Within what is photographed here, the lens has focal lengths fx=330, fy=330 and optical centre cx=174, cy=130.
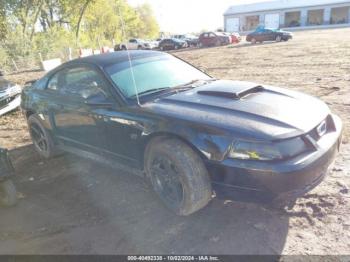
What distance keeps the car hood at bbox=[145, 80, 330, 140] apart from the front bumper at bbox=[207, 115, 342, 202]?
0.23m

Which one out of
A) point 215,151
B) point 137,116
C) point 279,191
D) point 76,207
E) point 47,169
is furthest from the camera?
point 47,169

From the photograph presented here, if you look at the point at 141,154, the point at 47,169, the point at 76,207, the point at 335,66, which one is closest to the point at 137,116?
the point at 141,154

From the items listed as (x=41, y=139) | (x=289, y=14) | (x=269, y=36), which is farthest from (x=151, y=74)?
(x=289, y=14)

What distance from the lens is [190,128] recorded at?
9.85 feet

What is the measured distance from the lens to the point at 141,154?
349 cm

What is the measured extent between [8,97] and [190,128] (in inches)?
241

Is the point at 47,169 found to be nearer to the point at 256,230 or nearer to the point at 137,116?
the point at 137,116

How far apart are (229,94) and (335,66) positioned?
930 cm

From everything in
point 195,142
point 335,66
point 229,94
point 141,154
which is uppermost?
point 229,94

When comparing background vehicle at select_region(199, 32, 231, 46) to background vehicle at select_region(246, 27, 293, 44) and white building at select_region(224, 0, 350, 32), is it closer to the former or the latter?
background vehicle at select_region(246, 27, 293, 44)

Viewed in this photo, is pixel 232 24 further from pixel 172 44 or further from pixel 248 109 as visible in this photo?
pixel 248 109

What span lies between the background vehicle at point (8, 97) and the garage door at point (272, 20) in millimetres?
53526

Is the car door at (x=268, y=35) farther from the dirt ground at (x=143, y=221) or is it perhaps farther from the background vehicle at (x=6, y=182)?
the background vehicle at (x=6, y=182)

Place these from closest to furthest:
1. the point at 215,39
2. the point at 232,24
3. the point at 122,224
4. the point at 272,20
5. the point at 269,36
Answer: the point at 122,224
the point at 269,36
the point at 215,39
the point at 272,20
the point at 232,24
